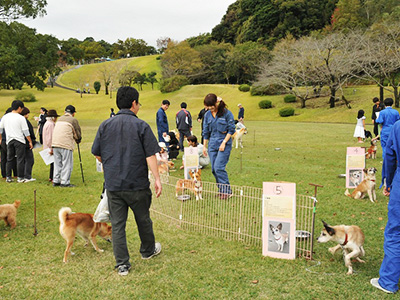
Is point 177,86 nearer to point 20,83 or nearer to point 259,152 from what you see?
point 20,83

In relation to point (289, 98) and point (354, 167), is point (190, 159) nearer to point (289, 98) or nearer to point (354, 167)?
point (354, 167)

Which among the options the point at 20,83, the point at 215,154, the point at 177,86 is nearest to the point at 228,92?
the point at 177,86

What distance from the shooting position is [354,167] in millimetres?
7398

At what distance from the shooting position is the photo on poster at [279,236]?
13.5ft

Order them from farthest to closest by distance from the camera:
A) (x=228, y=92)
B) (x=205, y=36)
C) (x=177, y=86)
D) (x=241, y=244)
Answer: (x=205, y=36) → (x=177, y=86) → (x=228, y=92) → (x=241, y=244)

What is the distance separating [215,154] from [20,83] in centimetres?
2370

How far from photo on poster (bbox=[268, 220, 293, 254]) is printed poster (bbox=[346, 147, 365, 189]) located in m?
4.05

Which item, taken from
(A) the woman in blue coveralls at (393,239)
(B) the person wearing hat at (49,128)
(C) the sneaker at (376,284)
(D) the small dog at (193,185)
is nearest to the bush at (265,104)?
(B) the person wearing hat at (49,128)

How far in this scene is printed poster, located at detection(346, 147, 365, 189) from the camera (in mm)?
7316

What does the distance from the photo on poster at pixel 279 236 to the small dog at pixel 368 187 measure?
3411 mm

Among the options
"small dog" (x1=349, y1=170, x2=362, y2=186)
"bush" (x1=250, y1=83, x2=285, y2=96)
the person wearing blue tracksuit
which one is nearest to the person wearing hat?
"small dog" (x1=349, y1=170, x2=362, y2=186)

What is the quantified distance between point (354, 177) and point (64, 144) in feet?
23.4

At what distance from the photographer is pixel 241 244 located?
473 cm

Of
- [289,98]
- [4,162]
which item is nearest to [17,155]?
[4,162]
